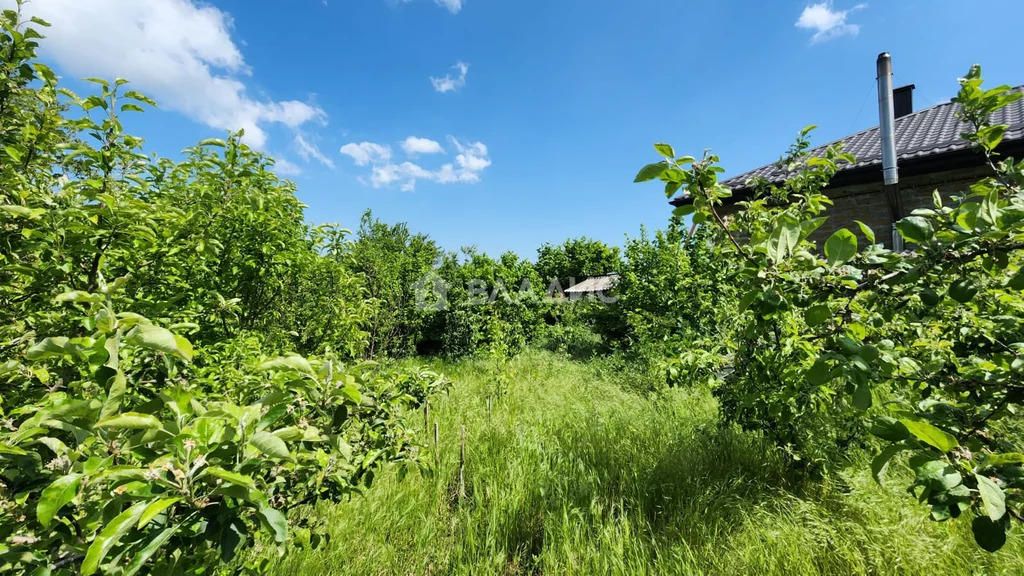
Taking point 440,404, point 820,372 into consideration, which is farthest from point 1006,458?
point 440,404

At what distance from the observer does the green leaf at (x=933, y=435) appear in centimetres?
67

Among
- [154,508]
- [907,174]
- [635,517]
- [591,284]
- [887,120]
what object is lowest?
[635,517]

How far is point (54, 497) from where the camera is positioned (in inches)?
25.6

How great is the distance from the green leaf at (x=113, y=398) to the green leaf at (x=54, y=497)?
0.11 meters

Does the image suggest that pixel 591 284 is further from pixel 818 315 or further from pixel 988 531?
pixel 988 531

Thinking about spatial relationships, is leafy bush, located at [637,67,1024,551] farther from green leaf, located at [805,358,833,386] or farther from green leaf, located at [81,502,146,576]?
green leaf, located at [81,502,146,576]

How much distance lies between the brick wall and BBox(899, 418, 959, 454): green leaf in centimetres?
635

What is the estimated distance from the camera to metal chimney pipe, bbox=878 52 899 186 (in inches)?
196

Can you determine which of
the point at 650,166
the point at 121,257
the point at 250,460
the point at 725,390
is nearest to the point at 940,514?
the point at 650,166

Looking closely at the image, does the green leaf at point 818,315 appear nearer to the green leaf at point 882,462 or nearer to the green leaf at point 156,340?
the green leaf at point 882,462

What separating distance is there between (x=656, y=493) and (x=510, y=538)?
1111mm

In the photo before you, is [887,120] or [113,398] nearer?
[113,398]

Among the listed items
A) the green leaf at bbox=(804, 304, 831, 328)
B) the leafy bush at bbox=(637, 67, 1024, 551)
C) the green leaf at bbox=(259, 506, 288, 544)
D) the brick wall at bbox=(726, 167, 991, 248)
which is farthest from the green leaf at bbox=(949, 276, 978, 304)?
the brick wall at bbox=(726, 167, 991, 248)

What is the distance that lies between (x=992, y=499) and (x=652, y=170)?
948mm
